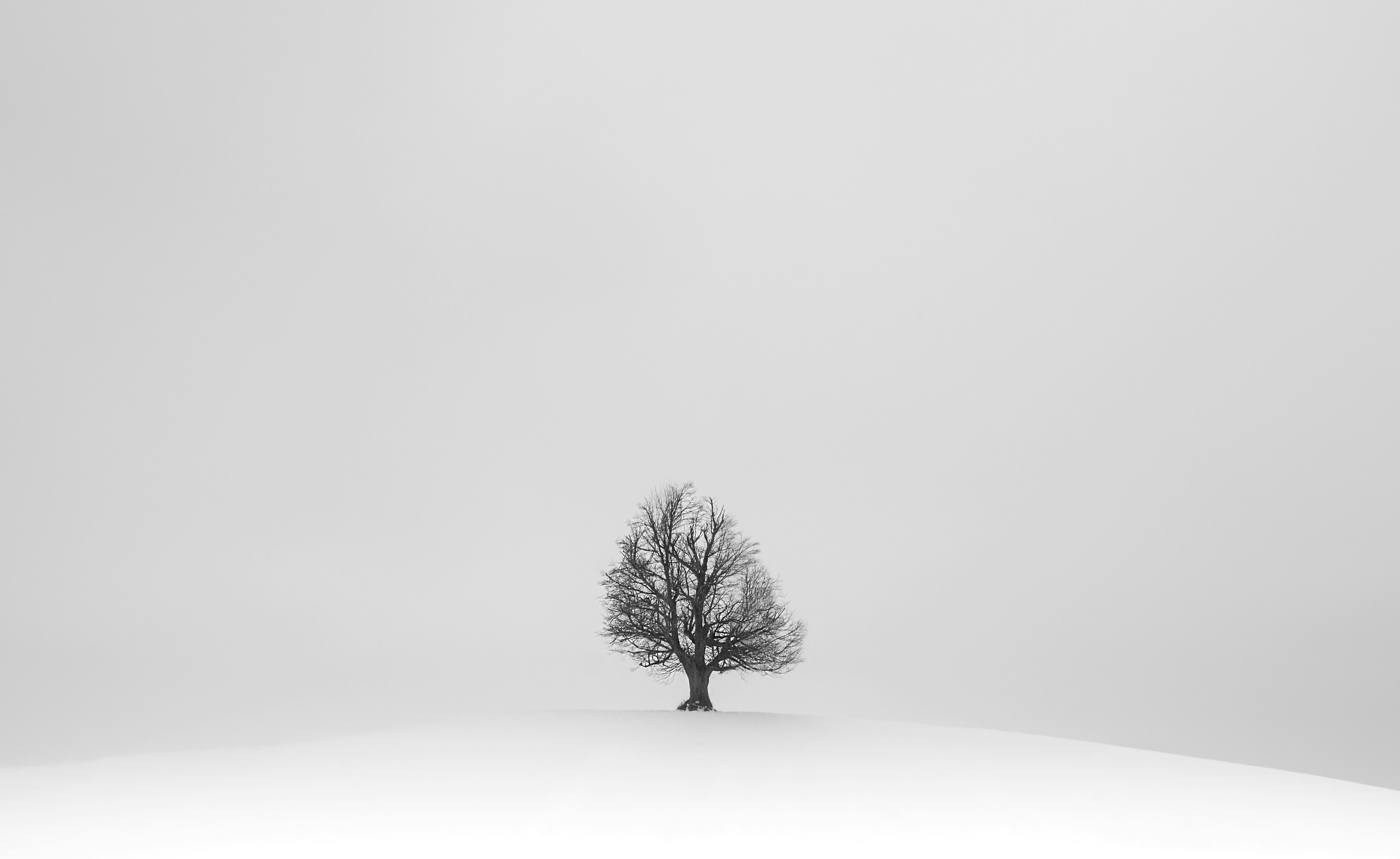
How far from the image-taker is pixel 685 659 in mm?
25453

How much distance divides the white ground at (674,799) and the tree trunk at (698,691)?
870 millimetres

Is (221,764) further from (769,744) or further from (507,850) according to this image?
(769,744)

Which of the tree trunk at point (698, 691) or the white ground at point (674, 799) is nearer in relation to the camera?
the white ground at point (674, 799)

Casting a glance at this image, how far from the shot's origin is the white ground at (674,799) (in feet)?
50.1

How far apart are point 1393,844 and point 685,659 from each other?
14.9 m

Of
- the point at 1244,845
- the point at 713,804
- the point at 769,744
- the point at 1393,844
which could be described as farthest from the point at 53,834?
the point at 1393,844

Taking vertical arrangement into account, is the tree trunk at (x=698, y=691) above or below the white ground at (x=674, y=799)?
above

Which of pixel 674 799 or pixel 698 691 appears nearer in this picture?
pixel 674 799

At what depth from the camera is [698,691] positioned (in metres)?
25.6

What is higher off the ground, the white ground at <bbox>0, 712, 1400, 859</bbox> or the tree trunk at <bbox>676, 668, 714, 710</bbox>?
the tree trunk at <bbox>676, 668, 714, 710</bbox>

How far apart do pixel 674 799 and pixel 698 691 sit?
25.7 ft

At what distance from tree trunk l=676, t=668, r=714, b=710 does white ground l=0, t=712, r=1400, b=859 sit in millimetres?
870

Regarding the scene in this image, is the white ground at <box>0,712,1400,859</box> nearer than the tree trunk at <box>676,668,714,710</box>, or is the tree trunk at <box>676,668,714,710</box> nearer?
the white ground at <box>0,712,1400,859</box>

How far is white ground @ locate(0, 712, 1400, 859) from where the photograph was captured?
15281 millimetres
